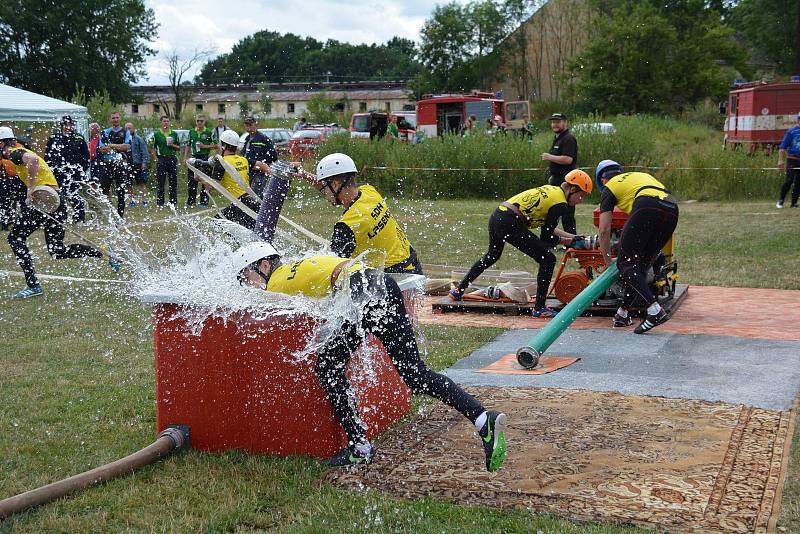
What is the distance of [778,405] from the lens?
5.77 meters

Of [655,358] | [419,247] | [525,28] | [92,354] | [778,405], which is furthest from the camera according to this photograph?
[525,28]

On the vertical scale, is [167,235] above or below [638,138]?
below

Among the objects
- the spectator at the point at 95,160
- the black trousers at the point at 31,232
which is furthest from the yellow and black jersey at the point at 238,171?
the spectator at the point at 95,160

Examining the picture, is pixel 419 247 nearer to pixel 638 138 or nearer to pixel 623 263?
pixel 623 263

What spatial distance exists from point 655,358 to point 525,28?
56011mm

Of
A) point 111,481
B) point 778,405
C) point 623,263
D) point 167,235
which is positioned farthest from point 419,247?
point 111,481

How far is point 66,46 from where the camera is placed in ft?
188

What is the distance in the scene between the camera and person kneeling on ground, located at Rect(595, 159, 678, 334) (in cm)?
784

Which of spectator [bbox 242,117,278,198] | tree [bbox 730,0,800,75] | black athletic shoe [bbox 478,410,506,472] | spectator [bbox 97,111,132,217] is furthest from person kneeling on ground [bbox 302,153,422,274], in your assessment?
tree [bbox 730,0,800,75]

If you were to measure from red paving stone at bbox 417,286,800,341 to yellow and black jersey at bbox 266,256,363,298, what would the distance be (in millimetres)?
4287

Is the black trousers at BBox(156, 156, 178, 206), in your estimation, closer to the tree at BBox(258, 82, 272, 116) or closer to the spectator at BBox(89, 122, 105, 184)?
the spectator at BBox(89, 122, 105, 184)

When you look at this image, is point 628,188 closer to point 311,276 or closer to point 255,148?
point 311,276

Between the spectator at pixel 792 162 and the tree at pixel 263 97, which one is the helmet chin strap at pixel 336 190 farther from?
the tree at pixel 263 97

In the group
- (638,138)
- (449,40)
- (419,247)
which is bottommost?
(419,247)
